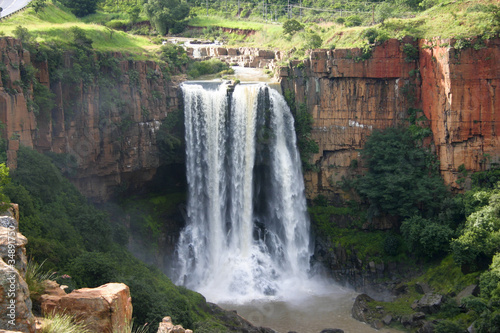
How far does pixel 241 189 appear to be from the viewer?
3697 cm

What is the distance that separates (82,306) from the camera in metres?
12.5

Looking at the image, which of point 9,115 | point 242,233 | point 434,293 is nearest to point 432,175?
point 434,293

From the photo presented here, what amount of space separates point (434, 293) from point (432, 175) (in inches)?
333

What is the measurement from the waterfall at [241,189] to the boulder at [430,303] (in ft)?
27.6

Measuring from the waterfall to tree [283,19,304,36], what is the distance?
10721 millimetres

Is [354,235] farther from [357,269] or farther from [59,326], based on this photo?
[59,326]

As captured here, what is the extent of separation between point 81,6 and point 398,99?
31711 mm

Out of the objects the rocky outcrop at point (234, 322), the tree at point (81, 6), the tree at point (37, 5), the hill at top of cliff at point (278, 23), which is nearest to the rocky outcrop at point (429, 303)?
the rocky outcrop at point (234, 322)

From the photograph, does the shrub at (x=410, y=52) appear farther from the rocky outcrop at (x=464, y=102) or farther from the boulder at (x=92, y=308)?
the boulder at (x=92, y=308)

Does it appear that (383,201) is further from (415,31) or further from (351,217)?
(415,31)

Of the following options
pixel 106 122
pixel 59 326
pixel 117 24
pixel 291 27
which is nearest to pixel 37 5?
pixel 117 24

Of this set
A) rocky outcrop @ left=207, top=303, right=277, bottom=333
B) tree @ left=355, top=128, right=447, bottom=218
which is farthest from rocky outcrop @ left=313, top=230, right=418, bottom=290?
rocky outcrop @ left=207, top=303, right=277, bottom=333

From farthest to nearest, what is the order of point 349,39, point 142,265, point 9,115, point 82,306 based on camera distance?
point 349,39, point 142,265, point 9,115, point 82,306

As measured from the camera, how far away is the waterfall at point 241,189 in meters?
36.1
